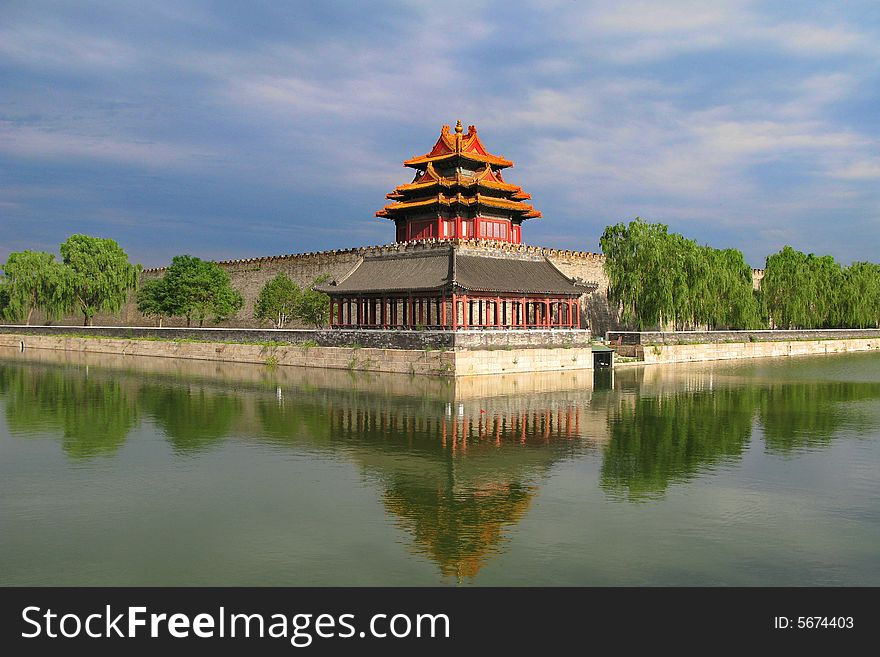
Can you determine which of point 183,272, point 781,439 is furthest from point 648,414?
point 183,272

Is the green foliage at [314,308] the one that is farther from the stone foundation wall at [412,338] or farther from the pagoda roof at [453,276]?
the pagoda roof at [453,276]

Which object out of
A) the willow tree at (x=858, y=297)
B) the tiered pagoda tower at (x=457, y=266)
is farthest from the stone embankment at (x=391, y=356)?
the willow tree at (x=858, y=297)

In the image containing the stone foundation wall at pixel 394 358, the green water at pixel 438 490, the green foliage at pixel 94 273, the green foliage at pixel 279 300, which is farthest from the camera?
the green foliage at pixel 94 273

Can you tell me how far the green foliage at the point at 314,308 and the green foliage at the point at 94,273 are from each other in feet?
58.3

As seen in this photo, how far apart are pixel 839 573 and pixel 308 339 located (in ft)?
108

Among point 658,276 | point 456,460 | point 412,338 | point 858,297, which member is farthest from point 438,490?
point 858,297

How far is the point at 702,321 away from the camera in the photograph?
5069cm

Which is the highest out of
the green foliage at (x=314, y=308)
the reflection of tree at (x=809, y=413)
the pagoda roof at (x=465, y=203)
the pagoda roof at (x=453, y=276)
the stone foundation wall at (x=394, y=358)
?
the pagoda roof at (x=465, y=203)

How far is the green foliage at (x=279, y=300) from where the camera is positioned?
49625 millimetres

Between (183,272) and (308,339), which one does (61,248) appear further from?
(308,339)

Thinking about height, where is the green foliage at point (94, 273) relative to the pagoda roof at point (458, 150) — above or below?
below

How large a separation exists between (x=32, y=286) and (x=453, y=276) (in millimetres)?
37223

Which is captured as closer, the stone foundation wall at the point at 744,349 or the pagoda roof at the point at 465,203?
the pagoda roof at the point at 465,203
